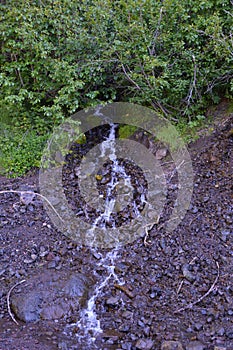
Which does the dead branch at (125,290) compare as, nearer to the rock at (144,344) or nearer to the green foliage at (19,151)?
the rock at (144,344)

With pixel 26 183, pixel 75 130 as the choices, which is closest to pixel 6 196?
pixel 26 183

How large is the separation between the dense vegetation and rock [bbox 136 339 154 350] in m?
4.12

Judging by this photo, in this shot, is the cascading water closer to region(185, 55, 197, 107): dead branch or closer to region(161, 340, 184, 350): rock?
region(161, 340, 184, 350): rock

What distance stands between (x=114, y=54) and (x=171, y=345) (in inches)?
201

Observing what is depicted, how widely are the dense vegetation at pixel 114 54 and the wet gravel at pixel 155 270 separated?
1096mm

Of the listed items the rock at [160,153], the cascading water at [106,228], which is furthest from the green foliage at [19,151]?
the rock at [160,153]

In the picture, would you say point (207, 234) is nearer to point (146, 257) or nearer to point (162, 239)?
point (162, 239)

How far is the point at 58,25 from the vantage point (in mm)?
6301

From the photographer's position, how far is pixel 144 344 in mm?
3668

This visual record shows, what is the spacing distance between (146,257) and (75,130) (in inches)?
116

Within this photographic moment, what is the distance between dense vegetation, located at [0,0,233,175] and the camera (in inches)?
238

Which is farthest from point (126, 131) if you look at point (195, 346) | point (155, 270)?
point (195, 346)

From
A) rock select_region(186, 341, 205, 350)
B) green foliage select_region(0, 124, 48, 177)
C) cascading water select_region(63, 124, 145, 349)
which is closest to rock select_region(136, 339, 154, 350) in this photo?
rock select_region(186, 341, 205, 350)

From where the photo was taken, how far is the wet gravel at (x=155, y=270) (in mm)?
3791
